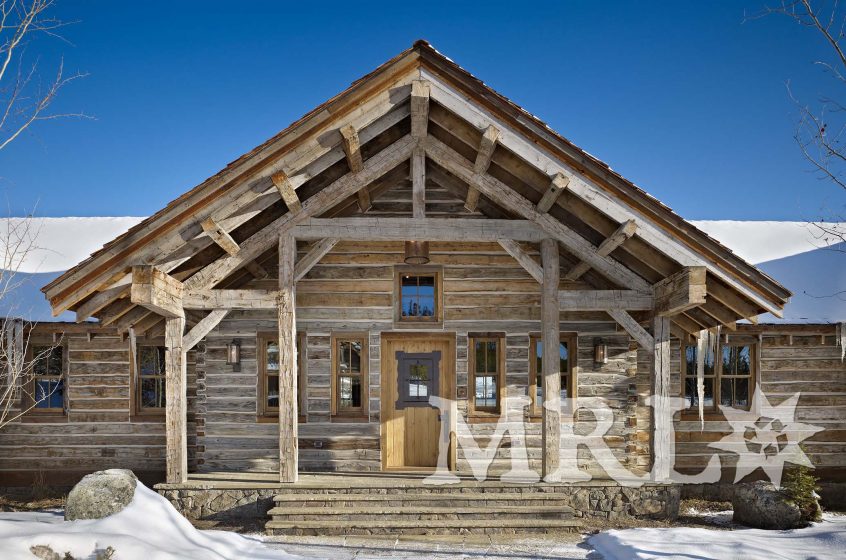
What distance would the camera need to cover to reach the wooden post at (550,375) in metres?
8.69

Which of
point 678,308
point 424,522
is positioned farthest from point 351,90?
point 424,522

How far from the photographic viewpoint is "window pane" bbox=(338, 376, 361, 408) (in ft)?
34.9

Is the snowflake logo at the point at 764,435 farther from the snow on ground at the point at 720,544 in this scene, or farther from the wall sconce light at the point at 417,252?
the wall sconce light at the point at 417,252

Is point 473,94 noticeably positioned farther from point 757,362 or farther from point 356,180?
point 757,362

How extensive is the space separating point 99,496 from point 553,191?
697 cm

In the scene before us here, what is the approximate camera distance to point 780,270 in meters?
12.9

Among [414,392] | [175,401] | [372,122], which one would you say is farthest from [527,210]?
[175,401]

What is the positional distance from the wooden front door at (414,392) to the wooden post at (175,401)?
343cm

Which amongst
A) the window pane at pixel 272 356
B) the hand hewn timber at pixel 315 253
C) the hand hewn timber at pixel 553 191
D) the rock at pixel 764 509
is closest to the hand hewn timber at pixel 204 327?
the hand hewn timber at pixel 315 253

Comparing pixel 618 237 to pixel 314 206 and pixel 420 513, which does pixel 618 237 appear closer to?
pixel 314 206

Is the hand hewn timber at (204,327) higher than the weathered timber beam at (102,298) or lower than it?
lower

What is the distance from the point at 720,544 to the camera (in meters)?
7.26

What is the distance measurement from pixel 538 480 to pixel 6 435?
31.5 feet

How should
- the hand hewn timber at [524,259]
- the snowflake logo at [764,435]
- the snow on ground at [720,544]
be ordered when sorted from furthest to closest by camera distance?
the snowflake logo at [764,435]
the hand hewn timber at [524,259]
the snow on ground at [720,544]
